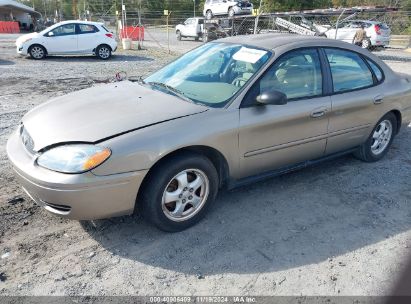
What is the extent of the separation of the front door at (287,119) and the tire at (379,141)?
973mm

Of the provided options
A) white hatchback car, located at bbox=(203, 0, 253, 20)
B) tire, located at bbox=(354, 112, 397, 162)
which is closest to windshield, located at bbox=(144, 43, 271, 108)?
tire, located at bbox=(354, 112, 397, 162)

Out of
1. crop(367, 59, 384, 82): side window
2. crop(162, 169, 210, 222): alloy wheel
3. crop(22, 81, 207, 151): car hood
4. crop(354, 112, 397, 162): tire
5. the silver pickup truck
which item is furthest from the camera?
the silver pickup truck

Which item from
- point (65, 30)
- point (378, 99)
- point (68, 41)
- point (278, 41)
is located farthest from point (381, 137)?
point (65, 30)

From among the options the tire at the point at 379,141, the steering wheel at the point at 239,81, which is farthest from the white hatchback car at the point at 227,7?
the steering wheel at the point at 239,81

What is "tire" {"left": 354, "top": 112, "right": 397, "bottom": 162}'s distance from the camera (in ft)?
15.9

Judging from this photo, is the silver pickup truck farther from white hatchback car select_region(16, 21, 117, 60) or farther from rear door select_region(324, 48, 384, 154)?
rear door select_region(324, 48, 384, 154)

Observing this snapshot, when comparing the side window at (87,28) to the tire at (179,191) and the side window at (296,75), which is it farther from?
the tire at (179,191)

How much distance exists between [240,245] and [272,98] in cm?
131

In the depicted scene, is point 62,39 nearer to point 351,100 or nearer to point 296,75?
point 296,75

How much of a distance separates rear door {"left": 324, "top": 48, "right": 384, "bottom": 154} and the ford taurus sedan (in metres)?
0.02

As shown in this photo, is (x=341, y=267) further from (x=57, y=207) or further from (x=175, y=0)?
(x=175, y=0)

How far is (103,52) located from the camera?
15836 mm

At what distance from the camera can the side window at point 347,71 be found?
4172 millimetres

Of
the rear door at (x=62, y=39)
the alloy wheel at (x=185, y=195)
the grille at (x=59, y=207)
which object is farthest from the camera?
the rear door at (x=62, y=39)
